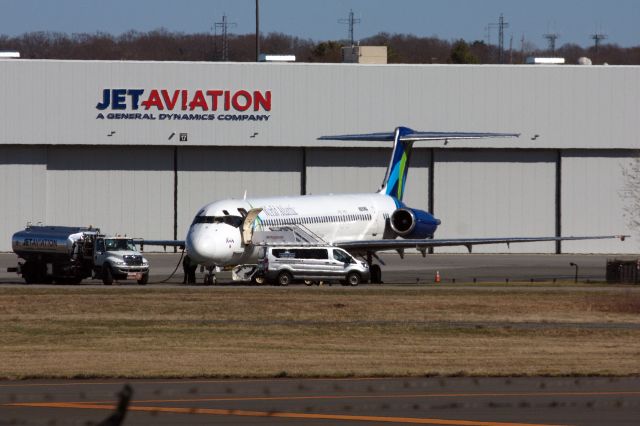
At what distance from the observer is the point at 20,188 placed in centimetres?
7406

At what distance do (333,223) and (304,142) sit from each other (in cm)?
2258

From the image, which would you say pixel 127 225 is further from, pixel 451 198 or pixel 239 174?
pixel 451 198

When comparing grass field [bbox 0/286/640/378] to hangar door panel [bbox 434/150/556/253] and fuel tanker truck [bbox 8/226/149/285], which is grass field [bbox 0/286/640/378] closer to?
fuel tanker truck [bbox 8/226/149/285]

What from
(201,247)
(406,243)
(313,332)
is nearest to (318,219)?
Result: (406,243)

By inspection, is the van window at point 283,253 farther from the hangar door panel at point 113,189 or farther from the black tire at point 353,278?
the hangar door panel at point 113,189

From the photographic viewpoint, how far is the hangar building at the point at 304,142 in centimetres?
7431

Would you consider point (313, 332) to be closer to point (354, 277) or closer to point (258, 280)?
point (258, 280)

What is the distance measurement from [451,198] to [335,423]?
2426 inches

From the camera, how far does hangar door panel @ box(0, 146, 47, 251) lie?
242 ft

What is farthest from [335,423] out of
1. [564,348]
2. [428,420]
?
[564,348]

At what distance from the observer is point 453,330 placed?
101 ft

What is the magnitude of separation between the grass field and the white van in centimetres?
374

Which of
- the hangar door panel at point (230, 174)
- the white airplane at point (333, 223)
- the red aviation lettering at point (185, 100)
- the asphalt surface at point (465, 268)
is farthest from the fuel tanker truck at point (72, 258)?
the red aviation lettering at point (185, 100)

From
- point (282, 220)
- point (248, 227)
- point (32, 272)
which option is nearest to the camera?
point (248, 227)
